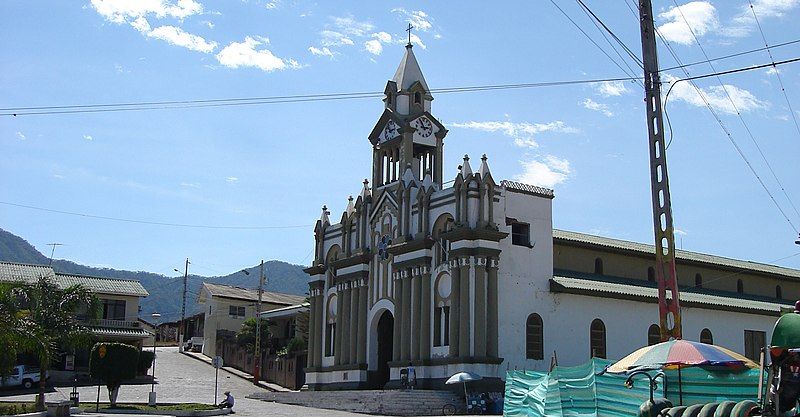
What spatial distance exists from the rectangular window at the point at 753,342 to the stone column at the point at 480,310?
19.3 m

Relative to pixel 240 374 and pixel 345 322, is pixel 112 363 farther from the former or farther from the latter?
pixel 240 374

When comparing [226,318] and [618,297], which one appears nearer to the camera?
[618,297]

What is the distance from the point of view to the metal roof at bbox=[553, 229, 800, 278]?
5262 cm

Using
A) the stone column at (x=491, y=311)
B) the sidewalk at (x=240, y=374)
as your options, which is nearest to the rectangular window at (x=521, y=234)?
the stone column at (x=491, y=311)

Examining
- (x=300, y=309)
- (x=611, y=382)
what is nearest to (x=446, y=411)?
(x=611, y=382)

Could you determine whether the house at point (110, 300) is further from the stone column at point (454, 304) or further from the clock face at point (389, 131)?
the stone column at point (454, 304)

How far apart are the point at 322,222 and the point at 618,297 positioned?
19152 mm

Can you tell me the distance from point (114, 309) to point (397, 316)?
29.1m

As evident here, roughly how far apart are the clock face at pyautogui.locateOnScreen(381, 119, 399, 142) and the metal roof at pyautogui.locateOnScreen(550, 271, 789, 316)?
12.2m

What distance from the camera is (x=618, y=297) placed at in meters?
49.1

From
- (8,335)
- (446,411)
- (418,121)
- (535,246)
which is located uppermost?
(418,121)

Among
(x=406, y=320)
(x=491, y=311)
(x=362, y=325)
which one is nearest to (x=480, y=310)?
(x=491, y=311)

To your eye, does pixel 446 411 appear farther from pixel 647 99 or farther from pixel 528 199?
pixel 647 99

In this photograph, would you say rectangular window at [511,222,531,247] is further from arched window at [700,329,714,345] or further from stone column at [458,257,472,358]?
arched window at [700,329,714,345]
